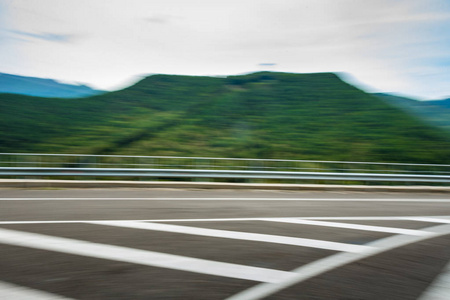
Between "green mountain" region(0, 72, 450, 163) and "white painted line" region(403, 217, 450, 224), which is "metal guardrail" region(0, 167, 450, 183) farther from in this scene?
"green mountain" region(0, 72, 450, 163)

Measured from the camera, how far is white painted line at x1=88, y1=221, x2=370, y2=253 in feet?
14.9

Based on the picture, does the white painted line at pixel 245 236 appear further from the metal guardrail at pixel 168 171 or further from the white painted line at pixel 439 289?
the metal guardrail at pixel 168 171

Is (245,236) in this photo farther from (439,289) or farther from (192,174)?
(192,174)

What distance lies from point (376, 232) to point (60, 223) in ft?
15.5

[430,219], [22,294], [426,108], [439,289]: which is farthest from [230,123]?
[22,294]

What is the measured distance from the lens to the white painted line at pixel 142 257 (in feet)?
11.5

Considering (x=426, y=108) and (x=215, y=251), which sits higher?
(x=426, y=108)

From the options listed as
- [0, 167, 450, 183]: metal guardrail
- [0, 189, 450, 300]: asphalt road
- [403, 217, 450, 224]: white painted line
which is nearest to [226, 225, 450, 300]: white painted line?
[0, 189, 450, 300]: asphalt road

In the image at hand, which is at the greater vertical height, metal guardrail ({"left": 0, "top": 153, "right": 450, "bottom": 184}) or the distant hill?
the distant hill

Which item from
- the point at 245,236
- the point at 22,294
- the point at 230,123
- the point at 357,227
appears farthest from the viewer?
the point at 230,123

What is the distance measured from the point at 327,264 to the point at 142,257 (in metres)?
1.99

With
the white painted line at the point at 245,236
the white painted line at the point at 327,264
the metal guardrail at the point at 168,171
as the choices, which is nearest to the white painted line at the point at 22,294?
the white painted line at the point at 327,264

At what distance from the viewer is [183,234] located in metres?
4.89

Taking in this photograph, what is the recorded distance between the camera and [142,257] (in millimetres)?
3867
